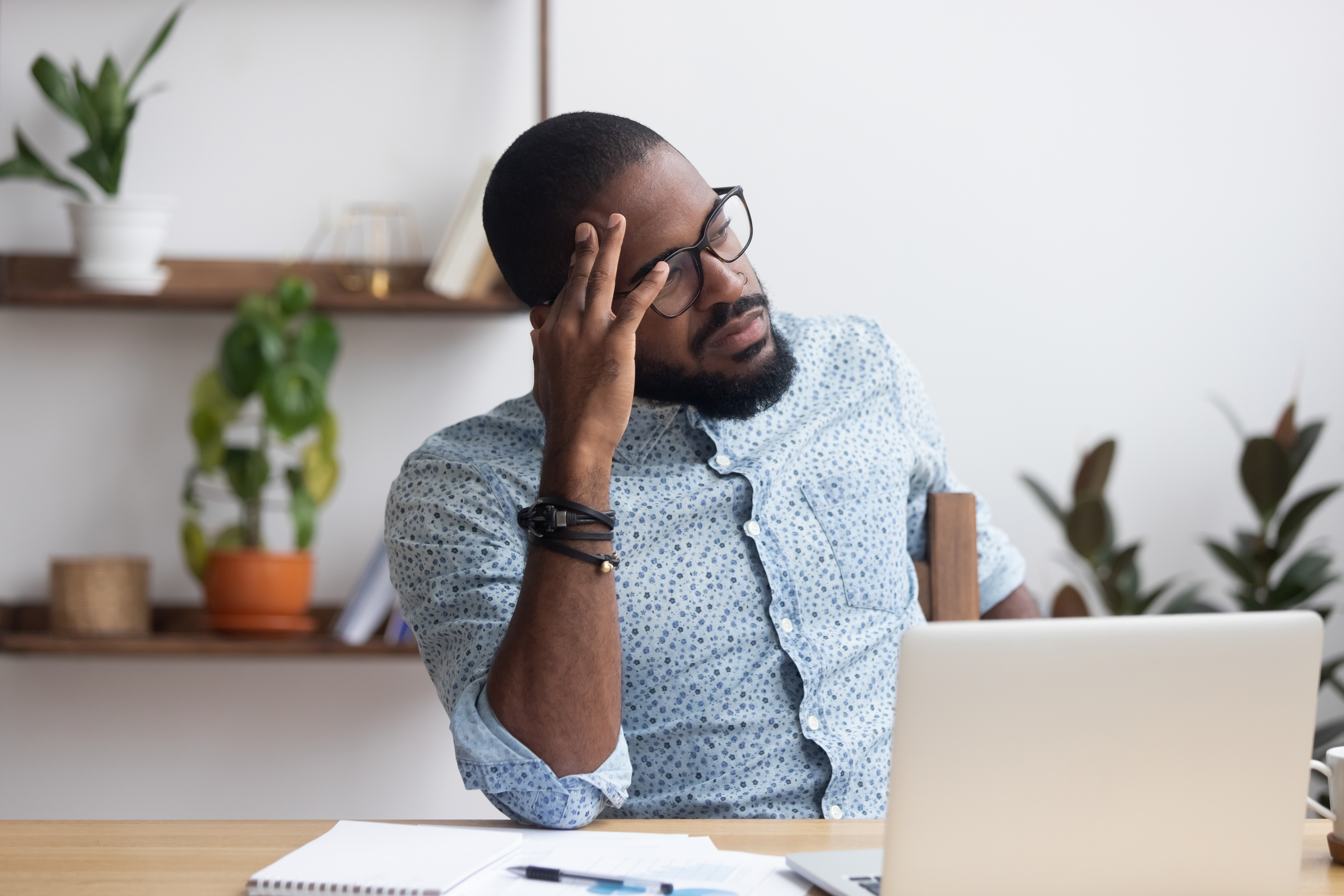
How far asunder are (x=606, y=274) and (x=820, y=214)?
1.31m

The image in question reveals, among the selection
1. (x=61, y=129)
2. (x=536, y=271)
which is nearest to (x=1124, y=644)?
(x=536, y=271)

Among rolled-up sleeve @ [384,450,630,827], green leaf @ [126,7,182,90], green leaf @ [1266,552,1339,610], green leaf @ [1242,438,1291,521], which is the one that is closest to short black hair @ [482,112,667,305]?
rolled-up sleeve @ [384,450,630,827]

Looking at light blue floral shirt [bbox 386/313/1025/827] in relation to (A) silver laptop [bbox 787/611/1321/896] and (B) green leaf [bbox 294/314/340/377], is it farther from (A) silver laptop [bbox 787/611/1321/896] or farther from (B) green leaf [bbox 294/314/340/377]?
(B) green leaf [bbox 294/314/340/377]

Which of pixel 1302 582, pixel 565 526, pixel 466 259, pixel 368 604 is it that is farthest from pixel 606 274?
pixel 1302 582

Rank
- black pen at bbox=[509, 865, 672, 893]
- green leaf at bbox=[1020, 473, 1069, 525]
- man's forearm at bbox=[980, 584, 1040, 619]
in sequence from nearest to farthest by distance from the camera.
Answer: black pen at bbox=[509, 865, 672, 893]
man's forearm at bbox=[980, 584, 1040, 619]
green leaf at bbox=[1020, 473, 1069, 525]

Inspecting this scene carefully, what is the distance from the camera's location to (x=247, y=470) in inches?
87.0

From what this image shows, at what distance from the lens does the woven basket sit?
2.19 meters

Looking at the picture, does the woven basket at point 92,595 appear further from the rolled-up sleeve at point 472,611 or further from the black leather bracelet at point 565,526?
the black leather bracelet at point 565,526

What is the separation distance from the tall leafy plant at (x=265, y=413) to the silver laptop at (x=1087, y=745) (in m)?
1.71

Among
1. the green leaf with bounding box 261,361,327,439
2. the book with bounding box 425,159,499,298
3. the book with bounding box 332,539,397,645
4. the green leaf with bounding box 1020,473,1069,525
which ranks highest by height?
the book with bounding box 425,159,499,298

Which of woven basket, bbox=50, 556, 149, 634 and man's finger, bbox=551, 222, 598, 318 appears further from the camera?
woven basket, bbox=50, 556, 149, 634

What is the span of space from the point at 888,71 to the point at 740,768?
1607 mm

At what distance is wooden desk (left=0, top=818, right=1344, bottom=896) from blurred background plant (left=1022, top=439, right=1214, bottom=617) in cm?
123

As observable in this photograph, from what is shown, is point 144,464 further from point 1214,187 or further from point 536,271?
point 1214,187
